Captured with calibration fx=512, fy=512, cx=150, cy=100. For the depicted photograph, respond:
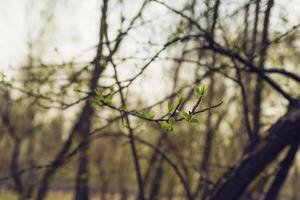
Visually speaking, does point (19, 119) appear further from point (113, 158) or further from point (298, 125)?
point (113, 158)

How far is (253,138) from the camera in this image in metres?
5.27

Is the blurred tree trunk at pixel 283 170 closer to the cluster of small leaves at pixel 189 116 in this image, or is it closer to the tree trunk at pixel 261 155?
the tree trunk at pixel 261 155

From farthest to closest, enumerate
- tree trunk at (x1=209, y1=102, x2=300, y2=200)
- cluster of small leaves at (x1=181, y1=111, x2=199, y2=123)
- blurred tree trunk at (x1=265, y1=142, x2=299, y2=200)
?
1. blurred tree trunk at (x1=265, y1=142, x2=299, y2=200)
2. tree trunk at (x1=209, y1=102, x2=300, y2=200)
3. cluster of small leaves at (x1=181, y1=111, x2=199, y2=123)

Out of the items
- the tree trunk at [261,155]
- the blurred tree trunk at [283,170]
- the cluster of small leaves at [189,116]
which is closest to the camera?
Result: the cluster of small leaves at [189,116]

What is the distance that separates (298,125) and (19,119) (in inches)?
516

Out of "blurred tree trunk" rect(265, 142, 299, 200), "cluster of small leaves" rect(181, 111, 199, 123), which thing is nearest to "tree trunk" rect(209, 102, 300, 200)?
"blurred tree trunk" rect(265, 142, 299, 200)

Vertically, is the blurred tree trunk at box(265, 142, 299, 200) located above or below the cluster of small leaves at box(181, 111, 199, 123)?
above

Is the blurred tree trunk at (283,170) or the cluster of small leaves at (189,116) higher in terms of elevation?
the blurred tree trunk at (283,170)

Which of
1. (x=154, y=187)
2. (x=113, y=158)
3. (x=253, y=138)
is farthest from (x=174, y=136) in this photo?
(x=113, y=158)

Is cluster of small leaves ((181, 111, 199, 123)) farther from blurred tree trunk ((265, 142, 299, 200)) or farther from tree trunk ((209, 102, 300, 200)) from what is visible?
blurred tree trunk ((265, 142, 299, 200))

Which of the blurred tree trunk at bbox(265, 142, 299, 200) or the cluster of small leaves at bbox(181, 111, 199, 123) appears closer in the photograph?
the cluster of small leaves at bbox(181, 111, 199, 123)

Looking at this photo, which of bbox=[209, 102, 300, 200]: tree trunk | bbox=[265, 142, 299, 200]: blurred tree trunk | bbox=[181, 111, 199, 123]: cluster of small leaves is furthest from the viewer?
bbox=[265, 142, 299, 200]: blurred tree trunk

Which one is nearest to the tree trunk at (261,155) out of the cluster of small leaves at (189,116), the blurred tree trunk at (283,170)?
the blurred tree trunk at (283,170)

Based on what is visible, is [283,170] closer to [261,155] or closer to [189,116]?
[261,155]
